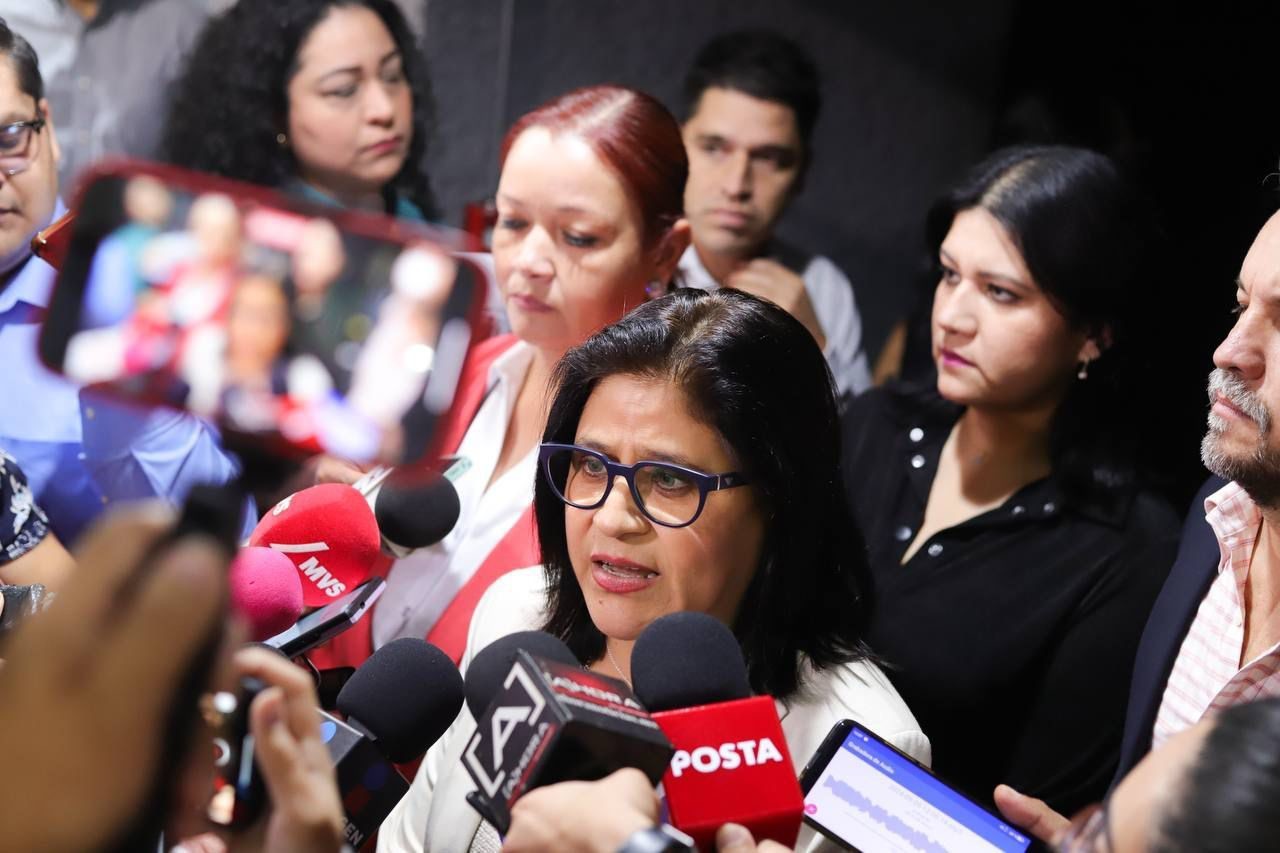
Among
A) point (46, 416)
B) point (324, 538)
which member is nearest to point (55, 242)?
point (46, 416)

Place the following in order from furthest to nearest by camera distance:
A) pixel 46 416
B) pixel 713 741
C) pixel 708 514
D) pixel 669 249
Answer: pixel 669 249 → pixel 46 416 → pixel 708 514 → pixel 713 741

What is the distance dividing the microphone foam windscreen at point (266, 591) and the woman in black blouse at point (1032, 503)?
0.96m

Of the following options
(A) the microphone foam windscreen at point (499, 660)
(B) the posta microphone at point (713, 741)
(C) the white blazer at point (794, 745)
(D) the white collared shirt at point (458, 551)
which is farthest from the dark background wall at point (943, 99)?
(A) the microphone foam windscreen at point (499, 660)

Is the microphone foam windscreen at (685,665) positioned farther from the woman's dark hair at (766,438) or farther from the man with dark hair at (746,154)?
the man with dark hair at (746,154)

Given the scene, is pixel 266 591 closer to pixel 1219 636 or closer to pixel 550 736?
pixel 550 736

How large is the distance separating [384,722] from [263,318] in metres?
0.59

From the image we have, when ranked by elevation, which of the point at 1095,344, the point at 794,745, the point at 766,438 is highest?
the point at 1095,344

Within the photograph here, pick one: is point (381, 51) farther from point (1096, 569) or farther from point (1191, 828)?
point (1191, 828)

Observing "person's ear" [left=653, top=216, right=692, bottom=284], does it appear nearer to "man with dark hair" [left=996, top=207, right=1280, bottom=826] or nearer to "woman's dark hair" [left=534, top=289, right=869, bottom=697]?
"woman's dark hair" [left=534, top=289, right=869, bottom=697]

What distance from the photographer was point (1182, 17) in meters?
2.98

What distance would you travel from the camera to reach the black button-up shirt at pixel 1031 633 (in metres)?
2.04

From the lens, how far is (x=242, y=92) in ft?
8.26

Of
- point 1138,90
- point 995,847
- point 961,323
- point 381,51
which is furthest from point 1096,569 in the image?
point 381,51

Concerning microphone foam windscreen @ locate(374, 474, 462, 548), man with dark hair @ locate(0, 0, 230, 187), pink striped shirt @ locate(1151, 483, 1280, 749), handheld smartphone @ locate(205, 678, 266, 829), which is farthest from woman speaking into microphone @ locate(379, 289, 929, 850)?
man with dark hair @ locate(0, 0, 230, 187)
